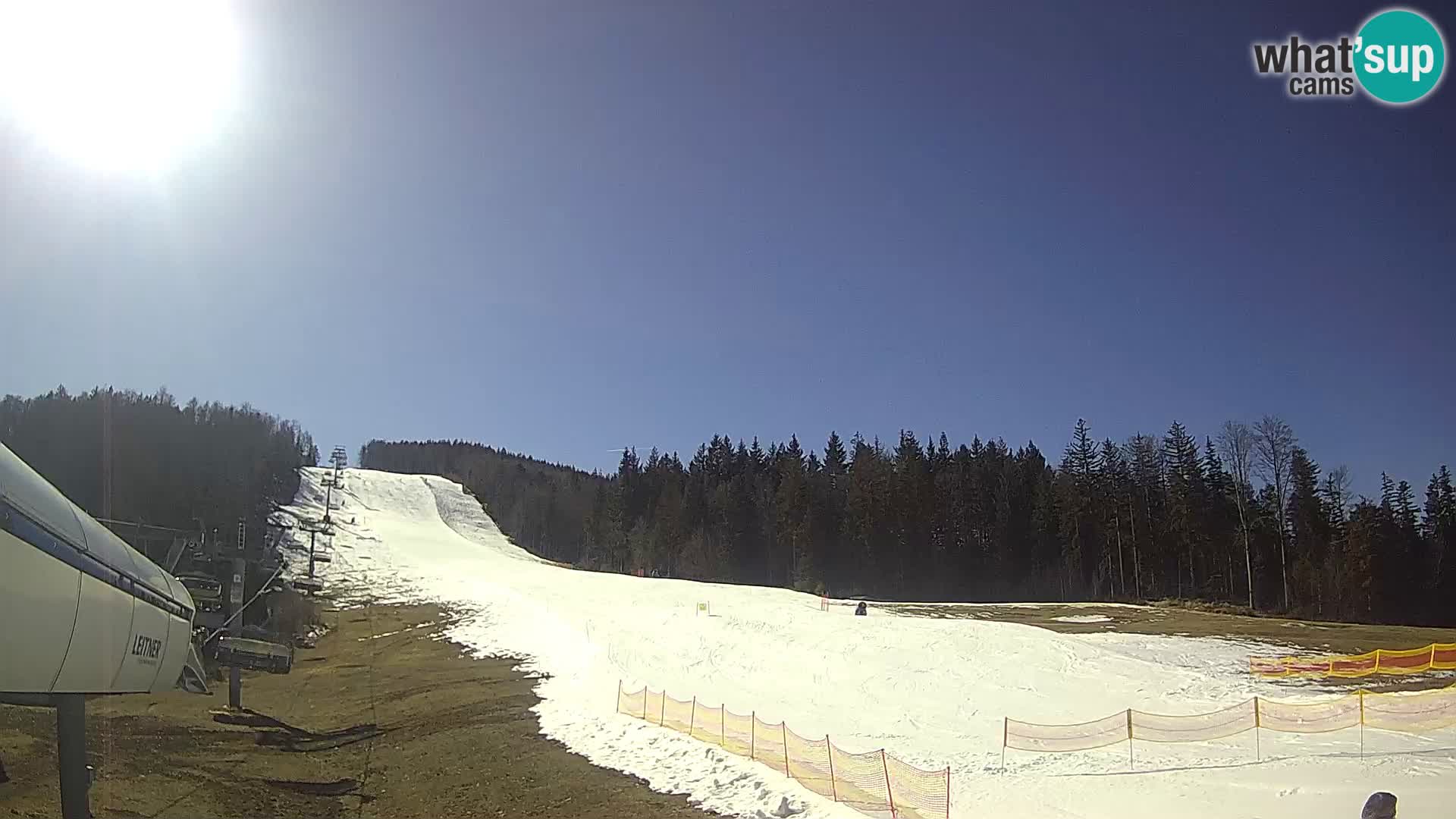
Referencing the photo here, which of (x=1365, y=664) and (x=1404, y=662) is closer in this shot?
(x=1365, y=664)

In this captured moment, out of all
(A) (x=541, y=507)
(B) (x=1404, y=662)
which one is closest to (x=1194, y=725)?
(B) (x=1404, y=662)

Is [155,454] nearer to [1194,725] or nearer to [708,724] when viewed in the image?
[708,724]

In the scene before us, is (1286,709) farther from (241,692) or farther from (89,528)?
(241,692)

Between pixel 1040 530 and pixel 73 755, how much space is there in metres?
85.9

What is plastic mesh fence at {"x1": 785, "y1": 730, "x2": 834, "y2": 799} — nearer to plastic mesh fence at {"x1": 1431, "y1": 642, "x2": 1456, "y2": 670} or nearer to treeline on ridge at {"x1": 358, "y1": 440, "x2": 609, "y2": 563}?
plastic mesh fence at {"x1": 1431, "y1": 642, "x2": 1456, "y2": 670}

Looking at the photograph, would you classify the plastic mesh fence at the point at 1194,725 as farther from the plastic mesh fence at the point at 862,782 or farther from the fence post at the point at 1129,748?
the plastic mesh fence at the point at 862,782

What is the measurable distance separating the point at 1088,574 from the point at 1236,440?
22118 millimetres

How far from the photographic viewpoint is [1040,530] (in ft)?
282

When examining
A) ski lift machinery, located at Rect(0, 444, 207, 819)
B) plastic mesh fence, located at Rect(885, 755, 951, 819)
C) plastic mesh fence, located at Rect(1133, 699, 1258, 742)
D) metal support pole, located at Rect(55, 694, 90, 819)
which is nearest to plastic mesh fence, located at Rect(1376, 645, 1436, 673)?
plastic mesh fence, located at Rect(1133, 699, 1258, 742)

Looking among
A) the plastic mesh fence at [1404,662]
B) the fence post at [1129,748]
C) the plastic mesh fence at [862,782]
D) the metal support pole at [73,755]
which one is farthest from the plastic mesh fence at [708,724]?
the plastic mesh fence at [1404,662]

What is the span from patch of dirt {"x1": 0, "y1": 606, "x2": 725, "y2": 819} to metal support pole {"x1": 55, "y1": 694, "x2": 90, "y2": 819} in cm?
91

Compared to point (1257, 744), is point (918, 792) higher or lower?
lower

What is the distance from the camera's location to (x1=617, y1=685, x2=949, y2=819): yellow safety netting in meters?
15.0

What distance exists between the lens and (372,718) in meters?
25.8
